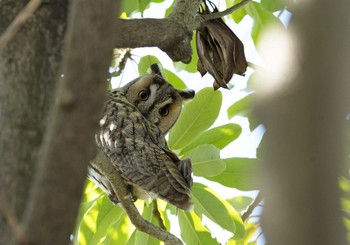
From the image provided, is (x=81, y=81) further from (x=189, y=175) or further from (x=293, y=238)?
(x=189, y=175)

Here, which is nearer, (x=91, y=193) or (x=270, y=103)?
(x=270, y=103)

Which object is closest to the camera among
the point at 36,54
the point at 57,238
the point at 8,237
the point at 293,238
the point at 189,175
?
the point at 293,238

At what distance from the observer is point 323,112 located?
80 cm

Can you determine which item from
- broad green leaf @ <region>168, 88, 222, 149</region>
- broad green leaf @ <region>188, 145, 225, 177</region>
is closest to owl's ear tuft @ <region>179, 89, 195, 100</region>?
broad green leaf @ <region>168, 88, 222, 149</region>

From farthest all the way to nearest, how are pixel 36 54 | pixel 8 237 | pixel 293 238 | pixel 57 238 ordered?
1. pixel 36 54
2. pixel 8 237
3. pixel 57 238
4. pixel 293 238

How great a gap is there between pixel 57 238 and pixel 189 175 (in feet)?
7.54

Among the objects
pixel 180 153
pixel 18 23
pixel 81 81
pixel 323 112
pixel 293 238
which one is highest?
pixel 18 23

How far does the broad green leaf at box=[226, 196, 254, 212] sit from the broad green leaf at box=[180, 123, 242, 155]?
0.74 meters

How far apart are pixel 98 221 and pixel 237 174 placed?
0.77 m

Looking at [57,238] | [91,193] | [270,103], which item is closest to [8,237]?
[57,238]

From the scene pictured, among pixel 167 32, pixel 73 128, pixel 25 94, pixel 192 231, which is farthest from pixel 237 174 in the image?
pixel 73 128

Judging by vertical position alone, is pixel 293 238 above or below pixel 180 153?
above

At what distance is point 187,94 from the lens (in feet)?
13.8

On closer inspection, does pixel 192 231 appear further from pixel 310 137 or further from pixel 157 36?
pixel 310 137
